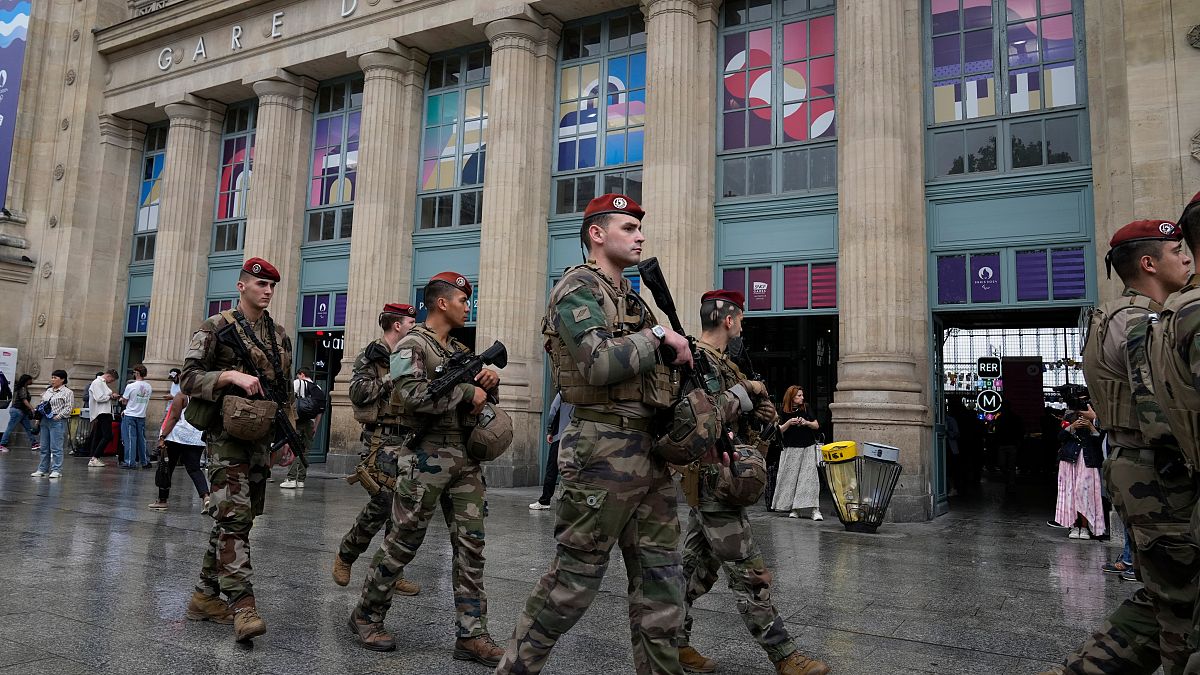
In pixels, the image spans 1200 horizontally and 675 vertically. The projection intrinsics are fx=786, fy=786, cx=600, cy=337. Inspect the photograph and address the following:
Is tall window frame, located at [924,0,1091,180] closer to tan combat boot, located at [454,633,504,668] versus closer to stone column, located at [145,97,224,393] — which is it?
tan combat boot, located at [454,633,504,668]

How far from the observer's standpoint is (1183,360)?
8.52 ft

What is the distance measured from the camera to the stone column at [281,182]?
703 inches

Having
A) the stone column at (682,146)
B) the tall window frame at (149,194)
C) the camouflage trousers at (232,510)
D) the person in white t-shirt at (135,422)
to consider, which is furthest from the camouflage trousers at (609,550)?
the tall window frame at (149,194)

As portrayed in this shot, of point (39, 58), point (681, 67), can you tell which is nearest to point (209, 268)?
point (39, 58)

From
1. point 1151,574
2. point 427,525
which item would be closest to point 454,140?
point 427,525

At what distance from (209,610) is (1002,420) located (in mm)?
17620

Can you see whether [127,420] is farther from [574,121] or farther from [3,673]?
[3,673]

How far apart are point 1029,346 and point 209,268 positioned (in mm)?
35912

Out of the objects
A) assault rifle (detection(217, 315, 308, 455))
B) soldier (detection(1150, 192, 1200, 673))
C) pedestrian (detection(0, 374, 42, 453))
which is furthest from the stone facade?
soldier (detection(1150, 192, 1200, 673))

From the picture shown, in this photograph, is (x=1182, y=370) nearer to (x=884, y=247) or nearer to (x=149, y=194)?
(x=884, y=247)

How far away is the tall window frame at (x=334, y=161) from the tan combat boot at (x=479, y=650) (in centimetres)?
1464

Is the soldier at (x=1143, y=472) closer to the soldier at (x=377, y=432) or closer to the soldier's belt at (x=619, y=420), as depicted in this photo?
the soldier's belt at (x=619, y=420)

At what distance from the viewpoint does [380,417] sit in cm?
625

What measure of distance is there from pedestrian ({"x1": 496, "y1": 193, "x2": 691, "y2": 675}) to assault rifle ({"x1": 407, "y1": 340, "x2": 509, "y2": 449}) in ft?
3.96
